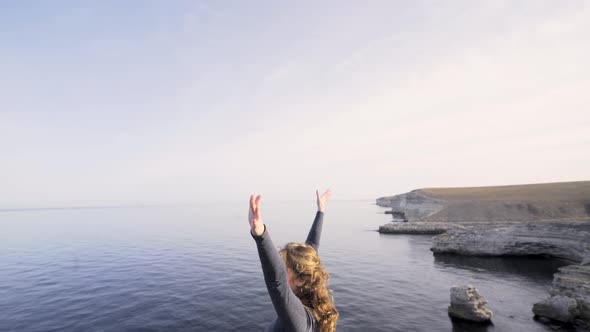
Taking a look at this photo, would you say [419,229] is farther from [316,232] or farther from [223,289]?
[316,232]

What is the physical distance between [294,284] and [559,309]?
2112 cm

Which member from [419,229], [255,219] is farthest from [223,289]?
[419,229]

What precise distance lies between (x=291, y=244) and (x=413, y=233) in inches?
2415

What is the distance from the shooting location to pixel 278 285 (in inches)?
93.7

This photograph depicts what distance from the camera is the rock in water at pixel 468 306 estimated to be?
15917 millimetres

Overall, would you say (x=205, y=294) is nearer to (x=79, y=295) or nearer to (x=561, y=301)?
(x=79, y=295)

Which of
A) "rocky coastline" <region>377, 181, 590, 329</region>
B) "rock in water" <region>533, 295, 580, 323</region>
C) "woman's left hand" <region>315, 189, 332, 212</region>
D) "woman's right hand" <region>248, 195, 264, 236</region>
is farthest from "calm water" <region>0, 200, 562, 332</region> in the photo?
"woman's right hand" <region>248, 195, 264, 236</region>

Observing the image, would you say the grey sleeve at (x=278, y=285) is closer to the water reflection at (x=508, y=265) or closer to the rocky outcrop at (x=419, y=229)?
the water reflection at (x=508, y=265)

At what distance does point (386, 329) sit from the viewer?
50.9 feet

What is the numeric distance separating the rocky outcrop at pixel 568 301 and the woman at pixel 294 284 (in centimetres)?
2036

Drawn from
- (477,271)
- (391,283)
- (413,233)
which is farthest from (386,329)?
(413,233)

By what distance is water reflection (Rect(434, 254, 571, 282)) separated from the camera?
88.5 feet

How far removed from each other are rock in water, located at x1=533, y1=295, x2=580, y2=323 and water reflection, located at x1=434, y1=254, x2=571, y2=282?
1127 centimetres

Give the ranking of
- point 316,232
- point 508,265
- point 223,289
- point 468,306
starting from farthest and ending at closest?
point 508,265 → point 223,289 → point 468,306 → point 316,232
